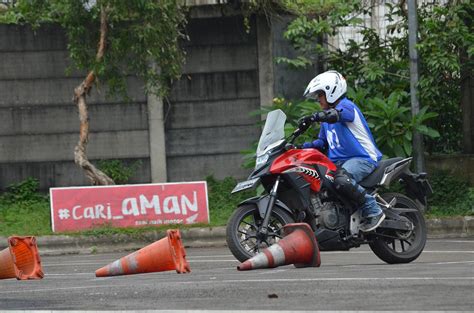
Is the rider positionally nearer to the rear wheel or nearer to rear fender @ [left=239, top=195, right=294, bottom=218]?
the rear wheel

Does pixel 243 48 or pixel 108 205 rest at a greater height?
pixel 243 48

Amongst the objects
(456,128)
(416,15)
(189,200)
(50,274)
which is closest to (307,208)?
(50,274)

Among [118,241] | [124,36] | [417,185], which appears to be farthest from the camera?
[124,36]

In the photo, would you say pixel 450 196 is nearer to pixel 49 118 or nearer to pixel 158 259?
pixel 49 118

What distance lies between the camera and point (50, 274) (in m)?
12.4

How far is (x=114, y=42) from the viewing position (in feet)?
60.3

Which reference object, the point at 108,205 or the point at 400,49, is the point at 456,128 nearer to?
the point at 400,49

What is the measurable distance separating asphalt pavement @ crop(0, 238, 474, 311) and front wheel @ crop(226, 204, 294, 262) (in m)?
0.31

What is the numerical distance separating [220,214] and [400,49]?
4228mm

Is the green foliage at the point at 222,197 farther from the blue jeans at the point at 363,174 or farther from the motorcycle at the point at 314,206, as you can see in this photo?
the blue jeans at the point at 363,174

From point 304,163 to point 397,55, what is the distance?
9.43 meters

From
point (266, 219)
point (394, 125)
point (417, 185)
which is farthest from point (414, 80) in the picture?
point (266, 219)

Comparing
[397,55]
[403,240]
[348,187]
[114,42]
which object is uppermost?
[114,42]

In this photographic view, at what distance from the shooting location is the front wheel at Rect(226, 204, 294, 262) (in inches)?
432
